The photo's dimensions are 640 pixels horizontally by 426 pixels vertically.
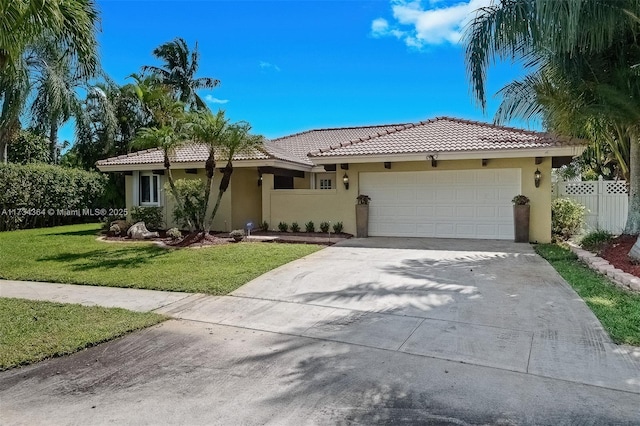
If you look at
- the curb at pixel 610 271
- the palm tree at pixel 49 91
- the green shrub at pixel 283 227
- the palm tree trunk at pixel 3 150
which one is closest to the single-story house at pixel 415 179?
the green shrub at pixel 283 227

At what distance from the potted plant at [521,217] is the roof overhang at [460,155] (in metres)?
1.40

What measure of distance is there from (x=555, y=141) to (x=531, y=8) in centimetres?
644

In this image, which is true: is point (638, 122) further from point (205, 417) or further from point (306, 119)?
point (306, 119)

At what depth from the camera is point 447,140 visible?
14.6 metres

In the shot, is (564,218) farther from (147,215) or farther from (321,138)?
(147,215)

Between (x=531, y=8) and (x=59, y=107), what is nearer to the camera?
(x=531, y=8)

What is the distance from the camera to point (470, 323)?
5.64 m

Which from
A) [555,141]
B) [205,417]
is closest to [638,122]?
[555,141]

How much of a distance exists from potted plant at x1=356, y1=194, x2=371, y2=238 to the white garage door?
1.08 feet

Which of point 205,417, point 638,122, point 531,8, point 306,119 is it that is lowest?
point 205,417

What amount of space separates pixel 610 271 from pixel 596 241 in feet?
12.2

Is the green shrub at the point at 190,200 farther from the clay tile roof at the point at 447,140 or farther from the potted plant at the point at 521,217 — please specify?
the potted plant at the point at 521,217

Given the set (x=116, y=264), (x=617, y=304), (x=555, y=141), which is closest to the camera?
(x=617, y=304)

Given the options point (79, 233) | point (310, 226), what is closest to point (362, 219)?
point (310, 226)
